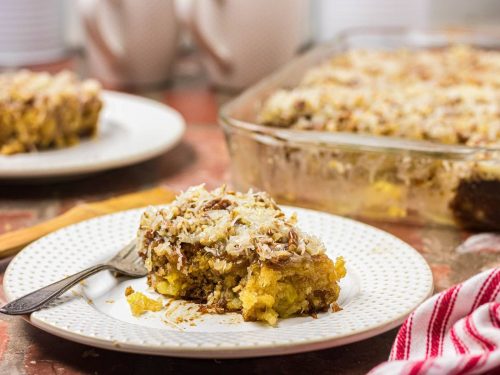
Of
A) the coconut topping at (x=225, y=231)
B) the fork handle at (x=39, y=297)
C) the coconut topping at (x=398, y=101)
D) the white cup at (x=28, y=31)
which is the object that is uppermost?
the coconut topping at (x=225, y=231)

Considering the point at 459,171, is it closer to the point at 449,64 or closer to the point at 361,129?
the point at 361,129

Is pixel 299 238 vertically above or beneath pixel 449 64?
above

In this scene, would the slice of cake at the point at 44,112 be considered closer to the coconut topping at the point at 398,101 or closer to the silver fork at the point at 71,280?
the coconut topping at the point at 398,101

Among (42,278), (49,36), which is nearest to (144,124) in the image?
(42,278)

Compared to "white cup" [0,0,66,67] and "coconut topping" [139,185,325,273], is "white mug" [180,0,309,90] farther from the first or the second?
"coconut topping" [139,185,325,273]

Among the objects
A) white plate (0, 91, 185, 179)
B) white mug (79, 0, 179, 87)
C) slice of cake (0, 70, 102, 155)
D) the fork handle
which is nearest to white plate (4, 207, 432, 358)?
the fork handle

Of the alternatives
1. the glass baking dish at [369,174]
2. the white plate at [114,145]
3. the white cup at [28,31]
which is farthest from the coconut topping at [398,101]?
the white cup at [28,31]
